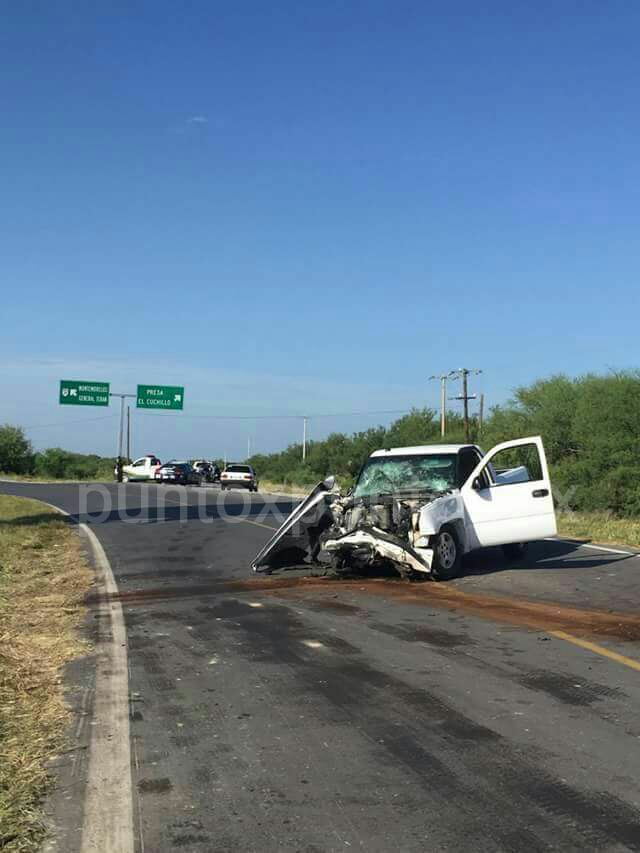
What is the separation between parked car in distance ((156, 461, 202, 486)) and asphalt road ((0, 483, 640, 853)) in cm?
4839

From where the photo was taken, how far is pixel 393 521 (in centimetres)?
1242

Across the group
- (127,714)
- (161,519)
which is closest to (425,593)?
(127,714)

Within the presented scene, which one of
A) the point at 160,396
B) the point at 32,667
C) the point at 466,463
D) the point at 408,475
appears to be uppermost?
the point at 160,396

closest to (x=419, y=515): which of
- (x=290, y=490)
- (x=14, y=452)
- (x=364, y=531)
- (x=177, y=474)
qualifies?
(x=364, y=531)

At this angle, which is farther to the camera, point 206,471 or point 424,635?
point 206,471

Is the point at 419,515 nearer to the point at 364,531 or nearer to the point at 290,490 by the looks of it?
the point at 364,531

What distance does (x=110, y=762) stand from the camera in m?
5.05

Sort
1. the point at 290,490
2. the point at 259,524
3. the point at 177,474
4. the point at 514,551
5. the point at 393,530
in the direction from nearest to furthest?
1. the point at 393,530
2. the point at 514,551
3. the point at 259,524
4. the point at 290,490
5. the point at 177,474

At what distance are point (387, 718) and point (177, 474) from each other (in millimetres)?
54915

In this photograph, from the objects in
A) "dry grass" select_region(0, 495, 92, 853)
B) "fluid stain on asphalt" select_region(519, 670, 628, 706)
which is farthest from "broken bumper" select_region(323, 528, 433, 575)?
"fluid stain on asphalt" select_region(519, 670, 628, 706)

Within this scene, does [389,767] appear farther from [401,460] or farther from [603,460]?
[603,460]

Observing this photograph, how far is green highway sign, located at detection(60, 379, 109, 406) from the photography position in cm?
5972

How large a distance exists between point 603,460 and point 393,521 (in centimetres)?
1672

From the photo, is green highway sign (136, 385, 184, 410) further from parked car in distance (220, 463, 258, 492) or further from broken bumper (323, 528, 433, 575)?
broken bumper (323, 528, 433, 575)
